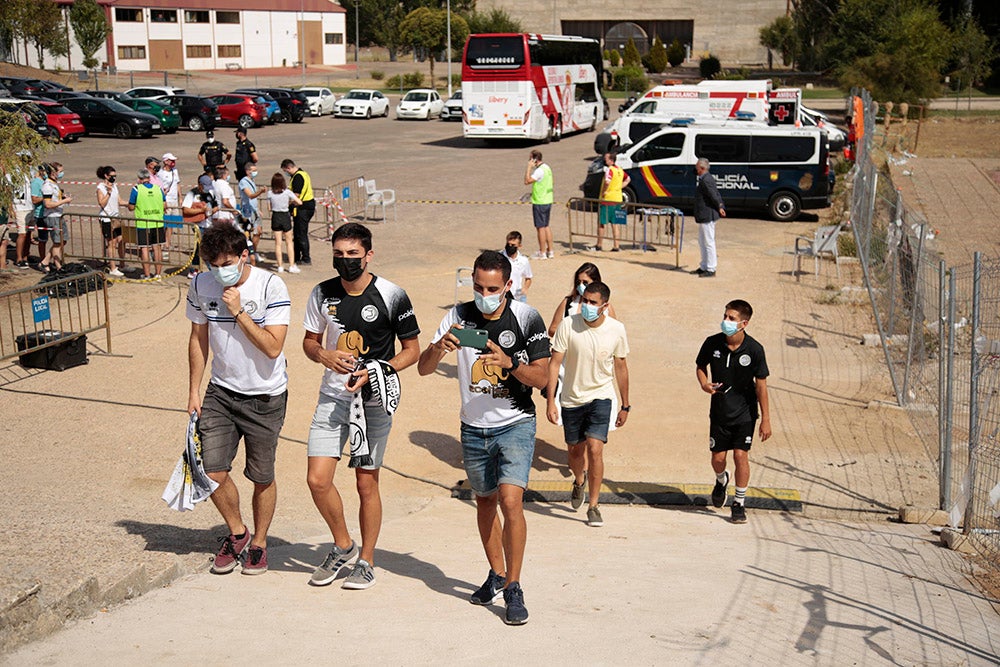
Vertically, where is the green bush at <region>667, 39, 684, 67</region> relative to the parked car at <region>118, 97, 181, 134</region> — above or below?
above

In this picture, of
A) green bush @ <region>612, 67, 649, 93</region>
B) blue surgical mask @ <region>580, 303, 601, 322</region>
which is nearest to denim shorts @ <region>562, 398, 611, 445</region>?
blue surgical mask @ <region>580, 303, 601, 322</region>

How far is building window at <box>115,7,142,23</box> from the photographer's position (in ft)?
239

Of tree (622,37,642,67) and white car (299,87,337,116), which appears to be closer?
white car (299,87,337,116)

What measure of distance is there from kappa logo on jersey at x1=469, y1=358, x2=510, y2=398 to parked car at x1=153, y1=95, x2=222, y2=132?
1549 inches

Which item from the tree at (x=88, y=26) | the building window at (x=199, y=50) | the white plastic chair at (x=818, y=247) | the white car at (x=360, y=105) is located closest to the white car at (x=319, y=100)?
the white car at (x=360, y=105)

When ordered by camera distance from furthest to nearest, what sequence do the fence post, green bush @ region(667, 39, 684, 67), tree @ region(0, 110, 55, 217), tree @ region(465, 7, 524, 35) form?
green bush @ region(667, 39, 684, 67), tree @ region(465, 7, 524, 35), tree @ region(0, 110, 55, 217), the fence post

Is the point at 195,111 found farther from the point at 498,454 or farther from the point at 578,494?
the point at 498,454

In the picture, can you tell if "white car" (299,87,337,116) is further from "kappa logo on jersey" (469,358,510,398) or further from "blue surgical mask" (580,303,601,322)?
"kappa logo on jersey" (469,358,510,398)

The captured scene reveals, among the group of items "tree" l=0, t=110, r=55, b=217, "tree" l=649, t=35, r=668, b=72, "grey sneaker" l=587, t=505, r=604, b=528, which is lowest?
"grey sneaker" l=587, t=505, r=604, b=528

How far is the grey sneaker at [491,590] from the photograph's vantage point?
5.78m

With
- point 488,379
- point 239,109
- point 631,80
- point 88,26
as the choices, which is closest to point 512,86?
point 239,109

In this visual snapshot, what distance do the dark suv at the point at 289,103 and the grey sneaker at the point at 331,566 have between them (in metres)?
42.4

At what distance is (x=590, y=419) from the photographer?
8047 mm

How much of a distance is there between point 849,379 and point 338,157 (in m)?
24.0
